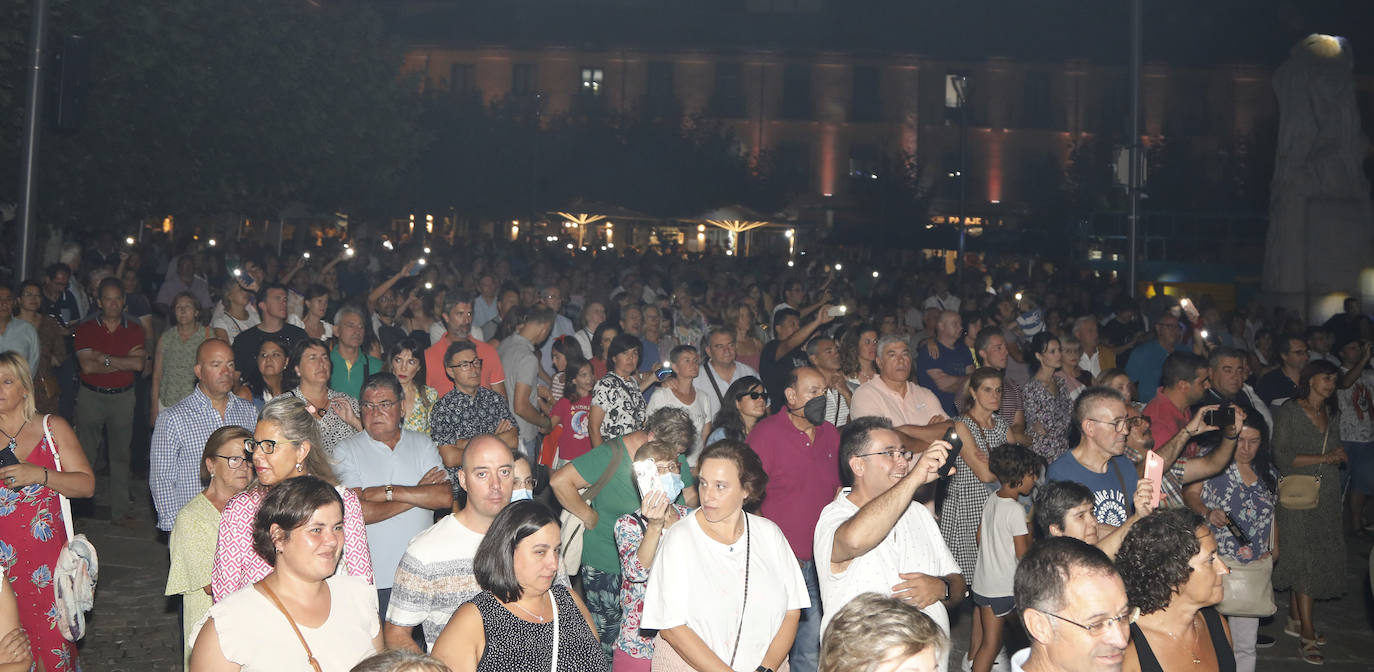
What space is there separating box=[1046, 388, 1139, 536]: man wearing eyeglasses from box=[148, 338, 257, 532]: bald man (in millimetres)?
3899

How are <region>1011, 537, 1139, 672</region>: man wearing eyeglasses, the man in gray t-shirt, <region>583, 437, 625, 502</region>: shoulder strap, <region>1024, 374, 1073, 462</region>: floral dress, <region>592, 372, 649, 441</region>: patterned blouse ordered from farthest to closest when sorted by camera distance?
the man in gray t-shirt < <region>1024, 374, 1073, 462</region>: floral dress < <region>592, 372, 649, 441</region>: patterned blouse < <region>583, 437, 625, 502</region>: shoulder strap < <region>1011, 537, 1139, 672</region>: man wearing eyeglasses

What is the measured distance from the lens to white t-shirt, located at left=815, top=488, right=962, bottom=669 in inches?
177

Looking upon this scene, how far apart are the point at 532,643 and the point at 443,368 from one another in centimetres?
475

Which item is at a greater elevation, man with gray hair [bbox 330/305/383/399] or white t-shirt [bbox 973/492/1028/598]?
man with gray hair [bbox 330/305/383/399]

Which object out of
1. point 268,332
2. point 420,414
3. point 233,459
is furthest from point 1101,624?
point 268,332

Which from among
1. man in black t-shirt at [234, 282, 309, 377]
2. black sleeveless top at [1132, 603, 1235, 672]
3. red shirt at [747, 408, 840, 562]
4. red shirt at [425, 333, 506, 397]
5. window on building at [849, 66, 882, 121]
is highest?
window on building at [849, 66, 882, 121]

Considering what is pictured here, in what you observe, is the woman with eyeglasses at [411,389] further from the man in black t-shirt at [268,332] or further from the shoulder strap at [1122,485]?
the shoulder strap at [1122,485]

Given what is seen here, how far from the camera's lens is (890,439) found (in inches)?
184

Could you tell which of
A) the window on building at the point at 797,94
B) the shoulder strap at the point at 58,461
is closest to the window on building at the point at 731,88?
the window on building at the point at 797,94

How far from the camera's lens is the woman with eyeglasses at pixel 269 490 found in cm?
421

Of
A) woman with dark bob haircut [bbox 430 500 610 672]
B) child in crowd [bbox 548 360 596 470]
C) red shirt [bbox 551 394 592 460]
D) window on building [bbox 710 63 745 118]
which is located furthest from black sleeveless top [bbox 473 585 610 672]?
window on building [bbox 710 63 745 118]

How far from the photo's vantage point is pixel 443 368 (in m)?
8.27

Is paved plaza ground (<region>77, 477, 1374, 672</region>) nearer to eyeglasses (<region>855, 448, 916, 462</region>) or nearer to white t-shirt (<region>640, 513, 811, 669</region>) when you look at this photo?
eyeglasses (<region>855, 448, 916, 462</region>)

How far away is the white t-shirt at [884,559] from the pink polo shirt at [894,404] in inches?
89.5
